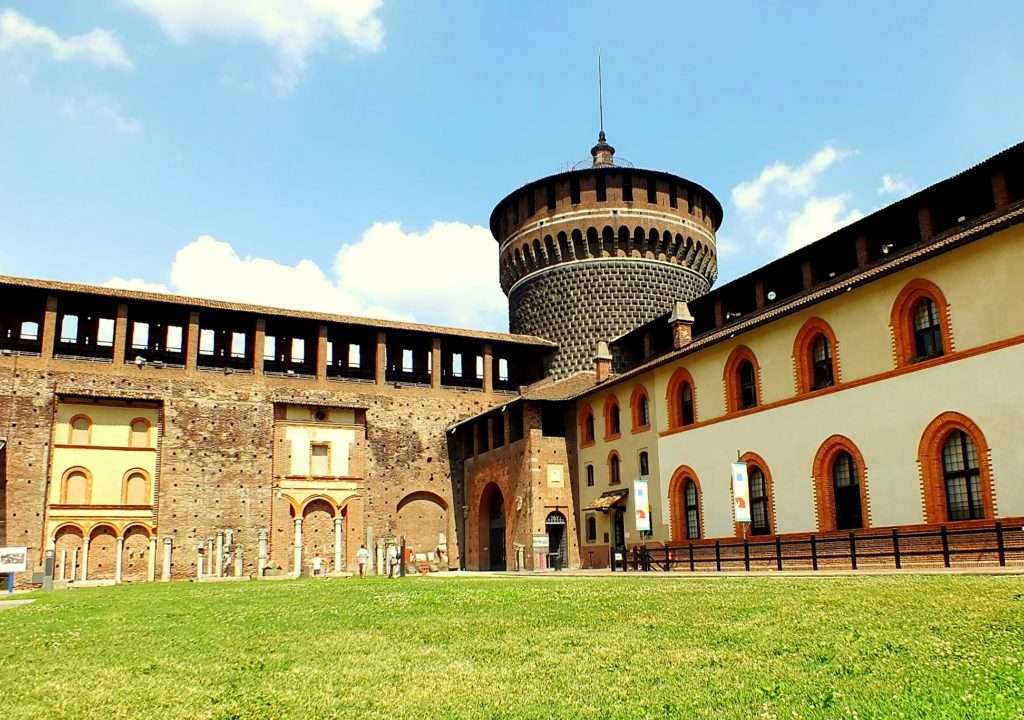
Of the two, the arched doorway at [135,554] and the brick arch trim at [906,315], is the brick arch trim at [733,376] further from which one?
the arched doorway at [135,554]

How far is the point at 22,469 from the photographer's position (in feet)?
111

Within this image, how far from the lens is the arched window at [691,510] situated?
2944cm

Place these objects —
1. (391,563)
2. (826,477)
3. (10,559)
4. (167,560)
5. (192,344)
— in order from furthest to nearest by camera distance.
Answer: (192,344) < (167,560) < (391,563) < (10,559) < (826,477)

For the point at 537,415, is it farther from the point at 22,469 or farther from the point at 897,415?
the point at 22,469

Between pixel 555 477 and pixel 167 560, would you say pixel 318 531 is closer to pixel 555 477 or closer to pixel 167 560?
pixel 167 560

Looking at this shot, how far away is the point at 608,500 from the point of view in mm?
33688

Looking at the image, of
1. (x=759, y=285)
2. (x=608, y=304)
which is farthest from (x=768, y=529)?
(x=608, y=304)

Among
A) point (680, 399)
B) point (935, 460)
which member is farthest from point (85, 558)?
point (935, 460)

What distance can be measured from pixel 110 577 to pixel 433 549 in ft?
43.5

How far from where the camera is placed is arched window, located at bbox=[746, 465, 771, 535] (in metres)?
26.2

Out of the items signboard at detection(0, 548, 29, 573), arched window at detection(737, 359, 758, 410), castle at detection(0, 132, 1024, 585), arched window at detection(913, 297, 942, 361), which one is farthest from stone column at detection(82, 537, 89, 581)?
arched window at detection(913, 297, 942, 361)

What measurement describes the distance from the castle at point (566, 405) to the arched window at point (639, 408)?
12 cm

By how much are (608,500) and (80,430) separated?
68.1 ft

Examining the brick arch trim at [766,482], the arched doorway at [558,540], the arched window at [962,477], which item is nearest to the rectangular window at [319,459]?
the arched doorway at [558,540]
